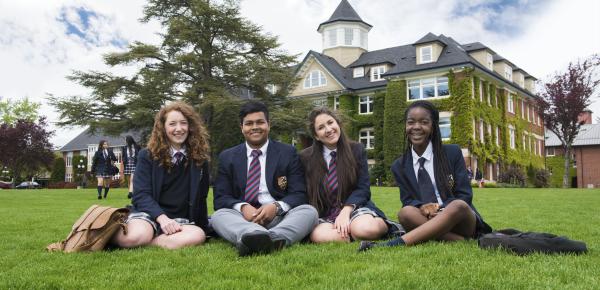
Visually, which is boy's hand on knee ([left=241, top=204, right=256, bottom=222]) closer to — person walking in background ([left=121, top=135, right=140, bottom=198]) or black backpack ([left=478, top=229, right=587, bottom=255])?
black backpack ([left=478, top=229, right=587, bottom=255])

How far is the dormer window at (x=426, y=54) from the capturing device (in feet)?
119

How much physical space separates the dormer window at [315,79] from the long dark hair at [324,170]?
121ft

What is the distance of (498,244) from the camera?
173 inches

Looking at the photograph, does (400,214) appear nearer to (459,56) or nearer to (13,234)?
(13,234)

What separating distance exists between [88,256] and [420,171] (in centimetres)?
335

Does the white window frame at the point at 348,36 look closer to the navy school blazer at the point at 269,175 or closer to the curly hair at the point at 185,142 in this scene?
the navy school blazer at the point at 269,175

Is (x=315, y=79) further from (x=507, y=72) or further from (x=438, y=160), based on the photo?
(x=438, y=160)

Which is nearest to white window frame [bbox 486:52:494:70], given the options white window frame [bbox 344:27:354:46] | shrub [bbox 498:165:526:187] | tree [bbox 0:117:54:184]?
shrub [bbox 498:165:526:187]

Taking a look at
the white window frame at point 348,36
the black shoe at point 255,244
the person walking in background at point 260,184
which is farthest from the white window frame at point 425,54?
the black shoe at point 255,244

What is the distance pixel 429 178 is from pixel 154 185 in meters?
2.91

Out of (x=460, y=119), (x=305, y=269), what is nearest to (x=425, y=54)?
(x=460, y=119)

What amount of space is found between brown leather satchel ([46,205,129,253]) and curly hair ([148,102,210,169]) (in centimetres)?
73

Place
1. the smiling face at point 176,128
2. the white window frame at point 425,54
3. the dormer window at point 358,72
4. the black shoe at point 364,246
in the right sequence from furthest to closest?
1. the dormer window at point 358,72
2. the white window frame at point 425,54
3. the smiling face at point 176,128
4. the black shoe at point 364,246

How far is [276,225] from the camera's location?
16.7 ft
